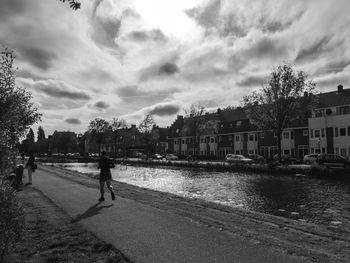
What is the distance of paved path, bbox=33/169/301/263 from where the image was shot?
6320 millimetres

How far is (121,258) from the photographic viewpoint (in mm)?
6316

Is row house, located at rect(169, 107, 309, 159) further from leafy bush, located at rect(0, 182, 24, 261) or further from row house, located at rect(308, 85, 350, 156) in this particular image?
leafy bush, located at rect(0, 182, 24, 261)

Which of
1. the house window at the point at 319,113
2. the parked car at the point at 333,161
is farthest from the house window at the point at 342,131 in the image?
the parked car at the point at 333,161

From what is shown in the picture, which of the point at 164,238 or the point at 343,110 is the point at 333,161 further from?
the point at 164,238

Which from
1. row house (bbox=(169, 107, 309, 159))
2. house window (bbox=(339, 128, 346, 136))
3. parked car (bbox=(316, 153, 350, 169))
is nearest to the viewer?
parked car (bbox=(316, 153, 350, 169))

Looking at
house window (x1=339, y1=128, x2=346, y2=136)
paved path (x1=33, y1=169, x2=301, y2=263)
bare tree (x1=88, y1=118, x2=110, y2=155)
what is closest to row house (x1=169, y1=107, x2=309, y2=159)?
house window (x1=339, y1=128, x2=346, y2=136)

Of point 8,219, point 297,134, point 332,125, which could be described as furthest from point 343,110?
point 8,219

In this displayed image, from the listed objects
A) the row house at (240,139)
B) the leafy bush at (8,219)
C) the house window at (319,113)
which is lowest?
the leafy bush at (8,219)

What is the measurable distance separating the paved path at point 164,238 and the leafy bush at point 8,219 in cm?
190

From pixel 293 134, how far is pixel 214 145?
961 inches

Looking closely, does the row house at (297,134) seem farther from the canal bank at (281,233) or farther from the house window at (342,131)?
the canal bank at (281,233)

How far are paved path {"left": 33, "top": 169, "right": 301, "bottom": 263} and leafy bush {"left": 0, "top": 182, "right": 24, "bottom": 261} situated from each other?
1903mm

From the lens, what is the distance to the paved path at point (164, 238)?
249 inches

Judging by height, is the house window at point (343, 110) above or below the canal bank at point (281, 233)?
above
